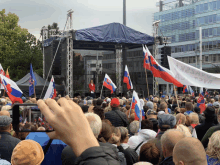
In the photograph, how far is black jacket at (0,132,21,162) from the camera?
3.79 m

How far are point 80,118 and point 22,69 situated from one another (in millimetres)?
33306

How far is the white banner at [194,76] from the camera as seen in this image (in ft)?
19.6

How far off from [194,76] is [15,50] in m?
29.0

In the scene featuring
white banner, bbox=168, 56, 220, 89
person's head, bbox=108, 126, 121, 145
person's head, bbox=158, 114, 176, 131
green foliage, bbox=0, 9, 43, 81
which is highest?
green foliage, bbox=0, 9, 43, 81

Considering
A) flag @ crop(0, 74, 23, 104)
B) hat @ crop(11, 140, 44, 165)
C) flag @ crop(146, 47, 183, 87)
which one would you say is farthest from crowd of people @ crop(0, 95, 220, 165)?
flag @ crop(0, 74, 23, 104)

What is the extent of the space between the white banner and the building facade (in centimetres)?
4369

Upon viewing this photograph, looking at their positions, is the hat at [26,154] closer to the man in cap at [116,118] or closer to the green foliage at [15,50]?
the man in cap at [116,118]

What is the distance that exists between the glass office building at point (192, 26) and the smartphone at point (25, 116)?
161ft

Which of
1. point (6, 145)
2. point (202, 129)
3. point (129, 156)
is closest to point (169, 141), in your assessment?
point (129, 156)

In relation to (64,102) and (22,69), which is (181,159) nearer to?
(64,102)

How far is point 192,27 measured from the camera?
54.3 metres

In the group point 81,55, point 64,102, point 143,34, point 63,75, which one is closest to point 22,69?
point 81,55

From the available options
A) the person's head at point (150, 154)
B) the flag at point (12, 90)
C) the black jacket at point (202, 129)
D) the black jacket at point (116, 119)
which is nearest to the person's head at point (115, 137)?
the person's head at point (150, 154)

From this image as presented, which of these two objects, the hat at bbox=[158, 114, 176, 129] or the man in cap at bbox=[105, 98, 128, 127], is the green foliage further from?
the hat at bbox=[158, 114, 176, 129]
